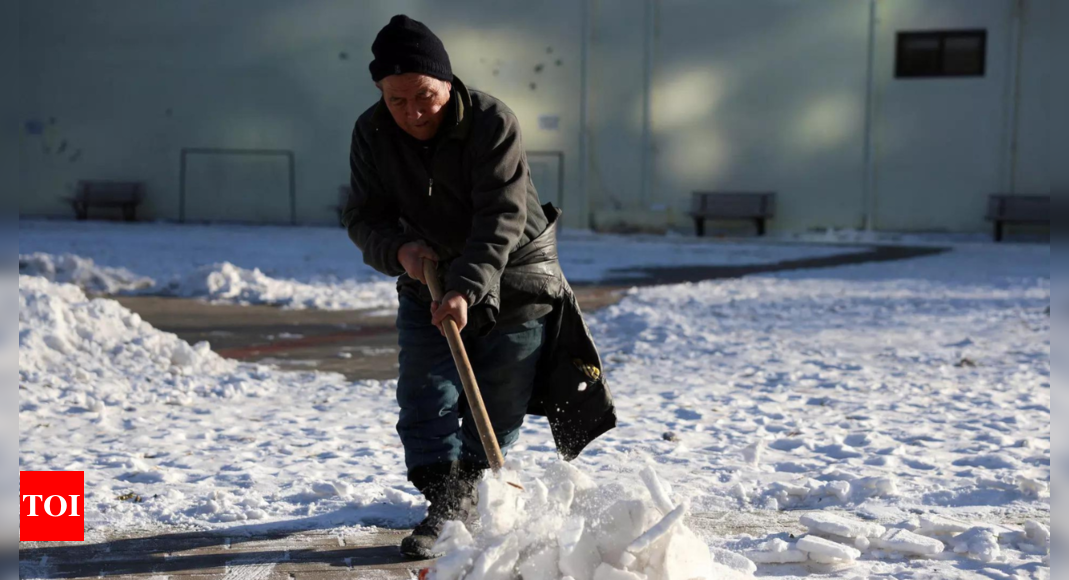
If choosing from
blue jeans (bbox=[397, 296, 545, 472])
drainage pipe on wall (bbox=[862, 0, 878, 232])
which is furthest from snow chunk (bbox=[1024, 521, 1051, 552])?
drainage pipe on wall (bbox=[862, 0, 878, 232])

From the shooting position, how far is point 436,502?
3416 mm

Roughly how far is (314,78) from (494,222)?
17914 millimetres

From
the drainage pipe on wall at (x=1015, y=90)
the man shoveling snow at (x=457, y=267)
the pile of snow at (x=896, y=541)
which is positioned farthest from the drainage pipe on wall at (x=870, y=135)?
the man shoveling snow at (x=457, y=267)

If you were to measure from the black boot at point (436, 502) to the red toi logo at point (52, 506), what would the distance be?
1.09 meters

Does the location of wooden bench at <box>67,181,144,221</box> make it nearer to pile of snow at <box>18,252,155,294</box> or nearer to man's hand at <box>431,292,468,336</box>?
pile of snow at <box>18,252,155,294</box>

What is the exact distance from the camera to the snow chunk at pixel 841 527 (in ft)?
11.4

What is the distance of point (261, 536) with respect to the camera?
141 inches

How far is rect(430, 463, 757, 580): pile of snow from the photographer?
2760mm

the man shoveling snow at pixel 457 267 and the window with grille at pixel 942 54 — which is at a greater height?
the window with grille at pixel 942 54

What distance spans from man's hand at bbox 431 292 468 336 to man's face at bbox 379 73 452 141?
516mm

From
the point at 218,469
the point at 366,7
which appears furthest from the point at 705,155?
the point at 218,469

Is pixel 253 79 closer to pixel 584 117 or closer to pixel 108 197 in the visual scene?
pixel 108 197

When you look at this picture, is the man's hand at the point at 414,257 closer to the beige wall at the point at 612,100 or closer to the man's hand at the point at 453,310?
the man's hand at the point at 453,310

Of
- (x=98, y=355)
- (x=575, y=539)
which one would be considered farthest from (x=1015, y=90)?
(x=575, y=539)
